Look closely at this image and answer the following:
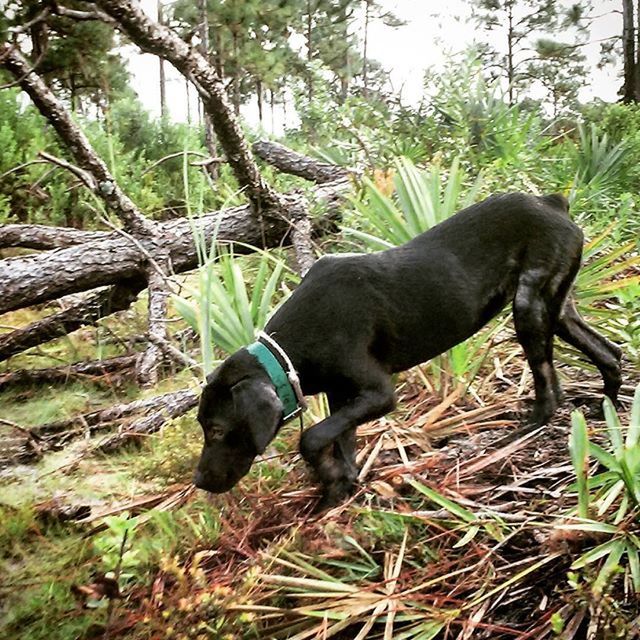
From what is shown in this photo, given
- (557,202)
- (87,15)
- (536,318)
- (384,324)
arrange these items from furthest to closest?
(87,15)
(557,202)
(536,318)
(384,324)

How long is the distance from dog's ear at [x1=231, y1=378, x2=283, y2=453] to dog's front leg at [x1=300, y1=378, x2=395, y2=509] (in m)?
0.19

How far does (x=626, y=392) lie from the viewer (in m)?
2.94

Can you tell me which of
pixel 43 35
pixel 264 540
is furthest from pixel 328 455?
pixel 43 35

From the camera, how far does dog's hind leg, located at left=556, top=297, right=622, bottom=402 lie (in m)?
2.62

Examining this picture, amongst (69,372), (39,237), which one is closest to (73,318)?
(69,372)

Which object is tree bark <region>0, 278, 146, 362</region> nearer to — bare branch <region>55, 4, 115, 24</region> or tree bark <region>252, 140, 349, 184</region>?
bare branch <region>55, 4, 115, 24</region>

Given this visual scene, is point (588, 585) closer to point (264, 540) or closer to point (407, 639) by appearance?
point (407, 639)

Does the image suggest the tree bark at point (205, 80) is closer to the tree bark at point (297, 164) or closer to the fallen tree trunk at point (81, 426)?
the tree bark at point (297, 164)

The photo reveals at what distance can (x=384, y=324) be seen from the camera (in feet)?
7.46

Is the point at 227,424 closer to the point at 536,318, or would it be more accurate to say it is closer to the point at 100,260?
the point at 536,318

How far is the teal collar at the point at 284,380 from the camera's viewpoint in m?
2.06

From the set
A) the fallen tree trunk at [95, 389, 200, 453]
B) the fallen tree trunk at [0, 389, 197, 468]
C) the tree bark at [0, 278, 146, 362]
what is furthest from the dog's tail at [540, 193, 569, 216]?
the tree bark at [0, 278, 146, 362]

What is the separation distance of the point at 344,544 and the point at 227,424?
1.75 ft

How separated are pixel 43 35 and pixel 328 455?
6.15 metres
